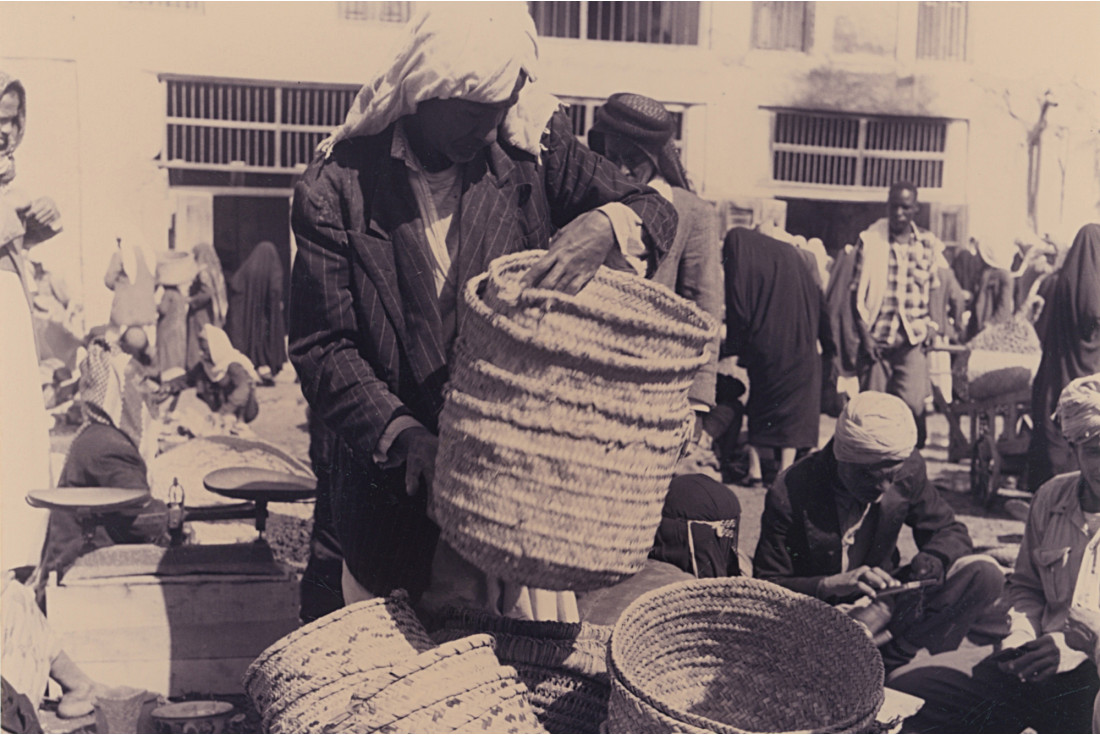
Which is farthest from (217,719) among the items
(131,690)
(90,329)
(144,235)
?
(144,235)

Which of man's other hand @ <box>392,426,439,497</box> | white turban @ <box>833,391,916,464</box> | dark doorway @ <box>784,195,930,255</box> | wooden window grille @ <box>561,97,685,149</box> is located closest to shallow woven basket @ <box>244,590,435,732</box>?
man's other hand @ <box>392,426,439,497</box>

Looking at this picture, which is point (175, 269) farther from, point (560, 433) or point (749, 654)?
point (749, 654)

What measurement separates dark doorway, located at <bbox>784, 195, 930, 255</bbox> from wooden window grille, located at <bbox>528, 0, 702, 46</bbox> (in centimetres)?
85

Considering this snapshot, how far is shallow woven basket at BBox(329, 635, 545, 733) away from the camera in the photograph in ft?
9.34

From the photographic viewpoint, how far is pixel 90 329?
4.48 m

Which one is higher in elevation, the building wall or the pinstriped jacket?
the building wall

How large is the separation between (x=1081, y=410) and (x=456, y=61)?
9.06 feet

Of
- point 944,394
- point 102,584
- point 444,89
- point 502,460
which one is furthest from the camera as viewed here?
point 944,394

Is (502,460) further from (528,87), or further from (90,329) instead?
(90,329)

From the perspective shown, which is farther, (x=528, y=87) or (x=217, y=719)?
(x=217, y=719)

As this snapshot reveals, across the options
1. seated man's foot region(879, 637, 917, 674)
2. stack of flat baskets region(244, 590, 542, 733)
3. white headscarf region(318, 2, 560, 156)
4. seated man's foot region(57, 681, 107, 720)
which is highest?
white headscarf region(318, 2, 560, 156)

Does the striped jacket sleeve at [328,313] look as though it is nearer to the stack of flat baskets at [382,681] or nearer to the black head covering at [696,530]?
the stack of flat baskets at [382,681]

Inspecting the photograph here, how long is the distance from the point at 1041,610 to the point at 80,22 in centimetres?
423

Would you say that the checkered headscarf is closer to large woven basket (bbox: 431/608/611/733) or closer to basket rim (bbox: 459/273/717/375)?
large woven basket (bbox: 431/608/611/733)
